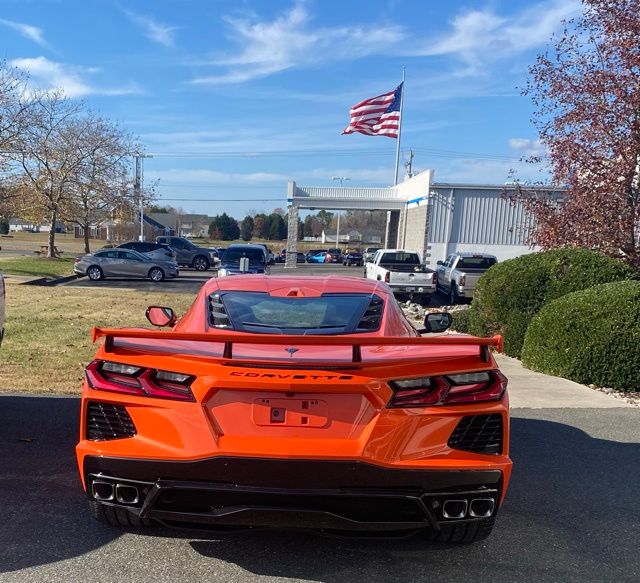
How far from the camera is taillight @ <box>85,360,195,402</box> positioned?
281 centimetres

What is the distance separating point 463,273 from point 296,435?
17.3m

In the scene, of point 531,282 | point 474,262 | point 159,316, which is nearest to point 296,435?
point 159,316

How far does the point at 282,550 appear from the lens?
3244 mm

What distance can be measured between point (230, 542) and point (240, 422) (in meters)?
1.01

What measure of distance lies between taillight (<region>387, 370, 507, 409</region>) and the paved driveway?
79 centimetres

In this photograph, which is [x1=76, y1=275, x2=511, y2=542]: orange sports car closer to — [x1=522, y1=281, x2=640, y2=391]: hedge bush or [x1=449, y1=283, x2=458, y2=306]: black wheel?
[x1=522, y1=281, x2=640, y2=391]: hedge bush

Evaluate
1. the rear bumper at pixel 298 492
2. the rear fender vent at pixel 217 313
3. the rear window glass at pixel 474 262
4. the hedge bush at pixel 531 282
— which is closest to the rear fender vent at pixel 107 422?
the rear bumper at pixel 298 492

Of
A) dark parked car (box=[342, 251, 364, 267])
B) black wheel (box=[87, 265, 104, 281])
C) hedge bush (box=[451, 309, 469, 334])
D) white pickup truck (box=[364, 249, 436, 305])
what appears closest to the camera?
hedge bush (box=[451, 309, 469, 334])

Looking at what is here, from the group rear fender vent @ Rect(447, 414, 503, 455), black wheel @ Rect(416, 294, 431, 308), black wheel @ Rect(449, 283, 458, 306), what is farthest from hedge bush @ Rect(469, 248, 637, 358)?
black wheel @ Rect(449, 283, 458, 306)

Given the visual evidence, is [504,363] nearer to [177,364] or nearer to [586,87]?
[586,87]

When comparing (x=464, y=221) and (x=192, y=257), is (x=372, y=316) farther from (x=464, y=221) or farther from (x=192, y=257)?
(x=192, y=257)

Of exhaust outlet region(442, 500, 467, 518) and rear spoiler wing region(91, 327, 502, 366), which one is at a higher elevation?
rear spoiler wing region(91, 327, 502, 366)

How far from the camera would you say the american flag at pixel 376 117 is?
3472cm

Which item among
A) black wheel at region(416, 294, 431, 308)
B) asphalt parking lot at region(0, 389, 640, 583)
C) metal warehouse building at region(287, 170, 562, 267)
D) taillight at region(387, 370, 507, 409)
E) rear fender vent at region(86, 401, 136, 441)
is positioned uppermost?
metal warehouse building at region(287, 170, 562, 267)
